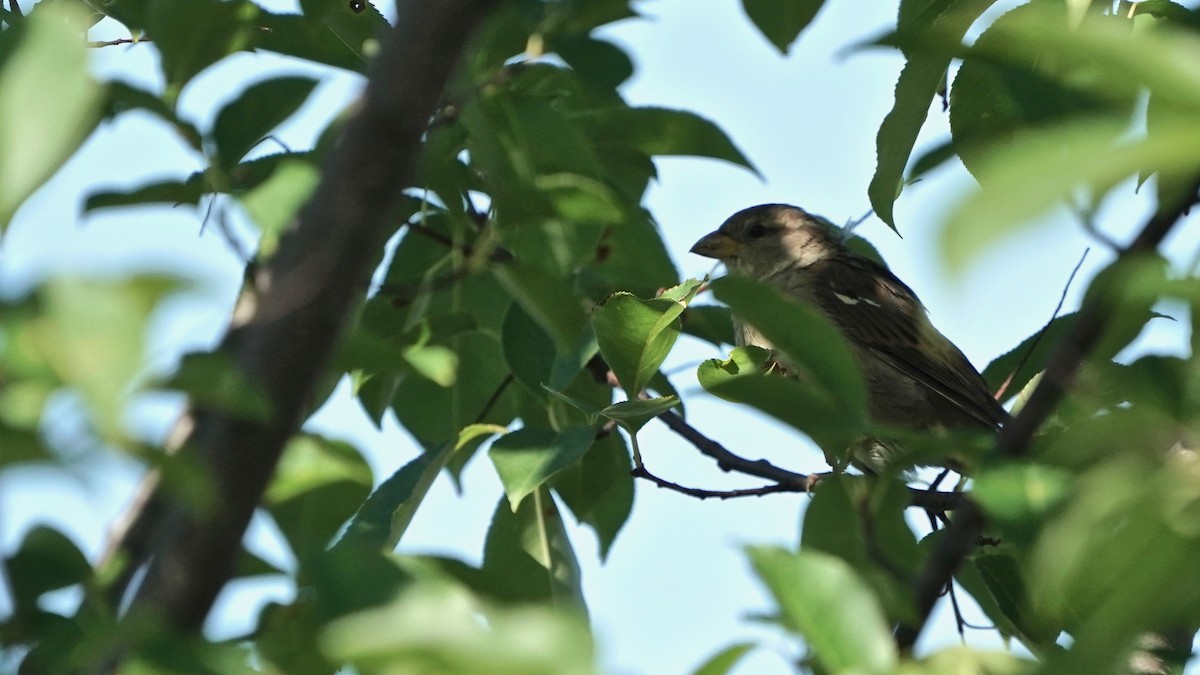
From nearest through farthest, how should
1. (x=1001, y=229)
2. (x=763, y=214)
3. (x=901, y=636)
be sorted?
1. (x=1001, y=229)
2. (x=901, y=636)
3. (x=763, y=214)

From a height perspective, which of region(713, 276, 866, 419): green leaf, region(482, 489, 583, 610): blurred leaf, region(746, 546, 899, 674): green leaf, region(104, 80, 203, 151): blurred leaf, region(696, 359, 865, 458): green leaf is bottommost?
region(482, 489, 583, 610): blurred leaf

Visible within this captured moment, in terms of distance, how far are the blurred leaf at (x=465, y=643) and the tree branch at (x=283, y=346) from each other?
0.31 m

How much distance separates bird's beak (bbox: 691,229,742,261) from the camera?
737 cm

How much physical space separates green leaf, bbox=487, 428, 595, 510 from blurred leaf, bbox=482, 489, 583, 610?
361mm

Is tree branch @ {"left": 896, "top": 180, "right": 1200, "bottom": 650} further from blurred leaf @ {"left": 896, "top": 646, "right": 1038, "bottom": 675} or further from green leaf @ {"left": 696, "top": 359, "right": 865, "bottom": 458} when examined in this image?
green leaf @ {"left": 696, "top": 359, "right": 865, "bottom": 458}

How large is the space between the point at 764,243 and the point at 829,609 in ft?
20.6

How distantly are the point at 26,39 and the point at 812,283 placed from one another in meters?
6.01

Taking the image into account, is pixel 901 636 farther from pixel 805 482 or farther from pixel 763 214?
pixel 763 214

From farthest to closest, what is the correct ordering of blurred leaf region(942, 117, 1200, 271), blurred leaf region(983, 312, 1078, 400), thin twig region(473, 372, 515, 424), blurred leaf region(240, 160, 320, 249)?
thin twig region(473, 372, 515, 424), blurred leaf region(983, 312, 1078, 400), blurred leaf region(240, 160, 320, 249), blurred leaf region(942, 117, 1200, 271)

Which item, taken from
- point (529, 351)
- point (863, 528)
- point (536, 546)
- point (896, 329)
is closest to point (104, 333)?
point (863, 528)

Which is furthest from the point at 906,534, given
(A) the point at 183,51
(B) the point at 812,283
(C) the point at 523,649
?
(B) the point at 812,283

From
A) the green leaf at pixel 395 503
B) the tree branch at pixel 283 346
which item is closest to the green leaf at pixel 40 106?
the tree branch at pixel 283 346

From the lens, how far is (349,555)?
58.4 inches

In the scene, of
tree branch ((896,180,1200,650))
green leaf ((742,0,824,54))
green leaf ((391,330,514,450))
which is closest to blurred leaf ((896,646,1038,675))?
tree branch ((896,180,1200,650))
